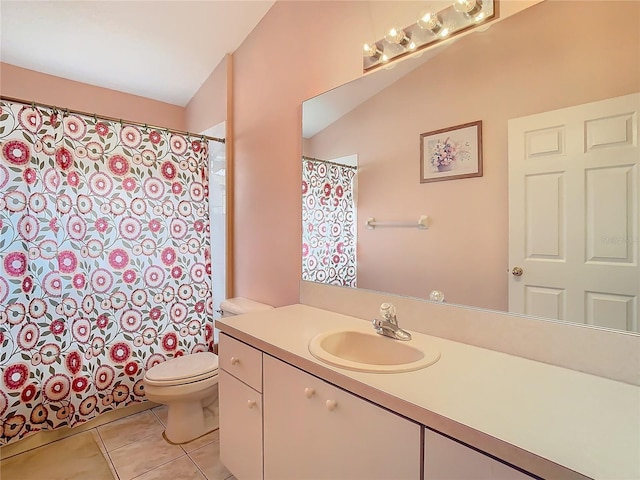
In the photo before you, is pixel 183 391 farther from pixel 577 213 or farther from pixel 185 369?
pixel 577 213

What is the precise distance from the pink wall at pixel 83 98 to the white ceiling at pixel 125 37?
0.07 metres

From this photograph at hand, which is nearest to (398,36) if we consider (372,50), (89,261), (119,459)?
(372,50)

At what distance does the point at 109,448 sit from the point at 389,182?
2.13 meters

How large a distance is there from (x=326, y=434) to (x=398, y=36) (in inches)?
63.8

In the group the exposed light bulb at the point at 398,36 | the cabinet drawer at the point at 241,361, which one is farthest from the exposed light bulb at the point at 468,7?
the cabinet drawer at the point at 241,361

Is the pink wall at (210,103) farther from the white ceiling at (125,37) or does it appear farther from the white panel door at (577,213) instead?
the white panel door at (577,213)

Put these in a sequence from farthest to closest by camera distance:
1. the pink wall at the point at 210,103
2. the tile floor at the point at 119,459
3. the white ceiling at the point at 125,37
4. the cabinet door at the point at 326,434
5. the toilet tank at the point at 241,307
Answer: the pink wall at the point at 210,103
the toilet tank at the point at 241,307
the white ceiling at the point at 125,37
the tile floor at the point at 119,459
the cabinet door at the point at 326,434

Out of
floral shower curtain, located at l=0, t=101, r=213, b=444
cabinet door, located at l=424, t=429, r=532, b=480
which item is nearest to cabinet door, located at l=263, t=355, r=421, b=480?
cabinet door, located at l=424, t=429, r=532, b=480

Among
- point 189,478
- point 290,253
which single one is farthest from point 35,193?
point 189,478

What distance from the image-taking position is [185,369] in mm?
1962

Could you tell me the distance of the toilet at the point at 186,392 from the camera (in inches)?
73.0

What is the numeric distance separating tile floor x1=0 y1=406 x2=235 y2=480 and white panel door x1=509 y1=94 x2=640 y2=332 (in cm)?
172

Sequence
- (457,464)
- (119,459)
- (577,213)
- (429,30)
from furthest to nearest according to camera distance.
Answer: (119,459)
(429,30)
(577,213)
(457,464)

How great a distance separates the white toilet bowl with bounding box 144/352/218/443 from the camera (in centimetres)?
185
